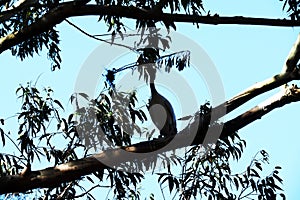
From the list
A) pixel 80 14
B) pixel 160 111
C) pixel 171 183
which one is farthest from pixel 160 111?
pixel 80 14

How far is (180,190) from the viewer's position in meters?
3.78

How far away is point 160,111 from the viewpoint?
427 cm

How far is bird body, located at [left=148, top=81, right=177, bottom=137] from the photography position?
14.0 ft

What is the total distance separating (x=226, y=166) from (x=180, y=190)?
56 centimetres

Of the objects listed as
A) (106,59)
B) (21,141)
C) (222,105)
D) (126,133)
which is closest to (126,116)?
(126,133)

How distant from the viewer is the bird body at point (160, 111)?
4262 millimetres

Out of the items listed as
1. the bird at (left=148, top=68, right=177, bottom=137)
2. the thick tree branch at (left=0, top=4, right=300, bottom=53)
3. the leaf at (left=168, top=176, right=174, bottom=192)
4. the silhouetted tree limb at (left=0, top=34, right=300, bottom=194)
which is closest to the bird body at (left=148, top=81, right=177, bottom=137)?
the bird at (left=148, top=68, right=177, bottom=137)

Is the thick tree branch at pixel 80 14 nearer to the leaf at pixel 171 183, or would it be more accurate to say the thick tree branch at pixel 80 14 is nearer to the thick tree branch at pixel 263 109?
the thick tree branch at pixel 263 109

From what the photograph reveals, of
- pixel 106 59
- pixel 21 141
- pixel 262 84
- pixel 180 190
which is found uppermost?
pixel 106 59

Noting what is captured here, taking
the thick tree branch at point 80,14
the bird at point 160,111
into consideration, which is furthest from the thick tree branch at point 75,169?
the bird at point 160,111

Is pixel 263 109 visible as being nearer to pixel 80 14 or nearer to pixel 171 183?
pixel 171 183

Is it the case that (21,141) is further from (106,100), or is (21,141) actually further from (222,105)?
(222,105)

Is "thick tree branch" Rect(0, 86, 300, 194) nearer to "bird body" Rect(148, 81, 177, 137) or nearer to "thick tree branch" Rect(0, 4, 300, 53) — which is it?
"thick tree branch" Rect(0, 4, 300, 53)

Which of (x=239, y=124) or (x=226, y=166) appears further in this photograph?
(x=226, y=166)
